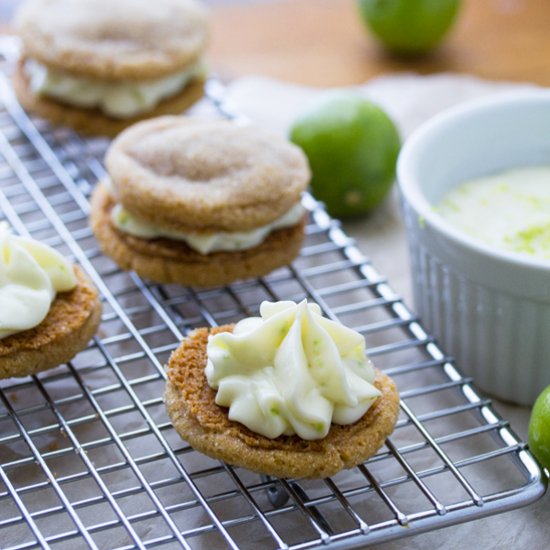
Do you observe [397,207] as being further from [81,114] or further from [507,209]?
[81,114]

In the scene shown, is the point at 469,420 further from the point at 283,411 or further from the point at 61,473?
the point at 61,473

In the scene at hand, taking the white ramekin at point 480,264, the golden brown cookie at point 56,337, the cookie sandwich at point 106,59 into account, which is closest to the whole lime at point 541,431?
the white ramekin at point 480,264

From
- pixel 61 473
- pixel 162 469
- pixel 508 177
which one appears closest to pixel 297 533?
pixel 162 469

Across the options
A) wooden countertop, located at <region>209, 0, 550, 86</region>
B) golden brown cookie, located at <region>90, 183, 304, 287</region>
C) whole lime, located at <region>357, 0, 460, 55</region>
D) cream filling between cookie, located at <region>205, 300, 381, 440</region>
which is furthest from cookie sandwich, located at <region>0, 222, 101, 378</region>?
whole lime, located at <region>357, 0, 460, 55</region>

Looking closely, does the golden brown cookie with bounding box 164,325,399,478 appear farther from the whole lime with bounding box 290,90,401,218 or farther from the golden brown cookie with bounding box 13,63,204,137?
the golden brown cookie with bounding box 13,63,204,137

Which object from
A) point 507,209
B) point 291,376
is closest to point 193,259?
point 291,376

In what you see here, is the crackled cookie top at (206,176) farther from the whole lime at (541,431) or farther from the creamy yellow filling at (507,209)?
the whole lime at (541,431)

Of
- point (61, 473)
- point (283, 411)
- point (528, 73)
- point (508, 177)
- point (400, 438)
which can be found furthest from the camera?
point (528, 73)
